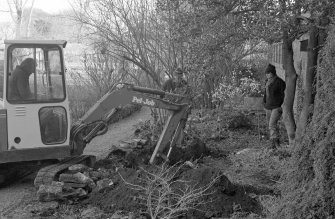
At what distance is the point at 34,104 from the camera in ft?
28.2

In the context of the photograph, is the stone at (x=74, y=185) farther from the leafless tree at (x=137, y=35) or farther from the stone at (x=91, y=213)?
the leafless tree at (x=137, y=35)

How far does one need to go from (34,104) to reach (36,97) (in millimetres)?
121

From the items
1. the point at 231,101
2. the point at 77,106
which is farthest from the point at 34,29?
the point at 231,101

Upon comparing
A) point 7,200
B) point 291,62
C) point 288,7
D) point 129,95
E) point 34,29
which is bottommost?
point 7,200

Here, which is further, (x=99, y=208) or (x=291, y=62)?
(x=291, y=62)

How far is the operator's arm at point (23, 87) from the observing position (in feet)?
28.0

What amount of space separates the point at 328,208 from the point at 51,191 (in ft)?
15.0

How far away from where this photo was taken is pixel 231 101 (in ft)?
46.9

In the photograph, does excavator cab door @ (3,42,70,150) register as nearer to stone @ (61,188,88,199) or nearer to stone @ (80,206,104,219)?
stone @ (61,188,88,199)

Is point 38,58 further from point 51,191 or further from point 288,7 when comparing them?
point 288,7

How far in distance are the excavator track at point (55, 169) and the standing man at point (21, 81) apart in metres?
1.24

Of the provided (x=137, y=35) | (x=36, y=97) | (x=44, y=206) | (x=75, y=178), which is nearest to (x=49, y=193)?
(x=44, y=206)

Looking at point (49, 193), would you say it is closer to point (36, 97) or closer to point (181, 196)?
point (36, 97)

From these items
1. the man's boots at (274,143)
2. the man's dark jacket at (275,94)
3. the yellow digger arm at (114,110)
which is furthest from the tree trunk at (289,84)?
the yellow digger arm at (114,110)
